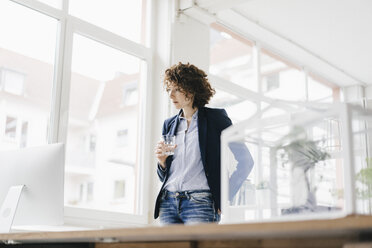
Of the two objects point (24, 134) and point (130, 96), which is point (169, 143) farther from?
point (130, 96)

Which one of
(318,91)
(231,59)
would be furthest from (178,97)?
(318,91)

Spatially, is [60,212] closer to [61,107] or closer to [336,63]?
[61,107]

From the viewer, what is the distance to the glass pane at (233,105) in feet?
15.3

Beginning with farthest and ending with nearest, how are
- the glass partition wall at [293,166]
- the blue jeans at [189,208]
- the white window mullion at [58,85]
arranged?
the white window mullion at [58,85], the blue jeans at [189,208], the glass partition wall at [293,166]

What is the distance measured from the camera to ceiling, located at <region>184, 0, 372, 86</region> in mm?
4590

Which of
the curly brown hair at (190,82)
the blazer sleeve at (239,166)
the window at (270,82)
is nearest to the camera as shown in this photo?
the blazer sleeve at (239,166)

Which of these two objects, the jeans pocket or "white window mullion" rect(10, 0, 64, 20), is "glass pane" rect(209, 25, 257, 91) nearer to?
"white window mullion" rect(10, 0, 64, 20)

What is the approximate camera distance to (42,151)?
6.19 ft

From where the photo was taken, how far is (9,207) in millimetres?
1893

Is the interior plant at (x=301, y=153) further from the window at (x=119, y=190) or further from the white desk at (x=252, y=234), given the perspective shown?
the window at (x=119, y=190)

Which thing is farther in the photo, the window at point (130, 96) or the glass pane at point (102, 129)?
the window at point (130, 96)

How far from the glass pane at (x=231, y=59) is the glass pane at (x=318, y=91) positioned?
1.25 metres

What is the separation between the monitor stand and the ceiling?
256cm

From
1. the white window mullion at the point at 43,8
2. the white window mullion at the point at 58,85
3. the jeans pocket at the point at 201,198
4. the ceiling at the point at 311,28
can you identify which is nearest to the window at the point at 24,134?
the white window mullion at the point at 58,85
